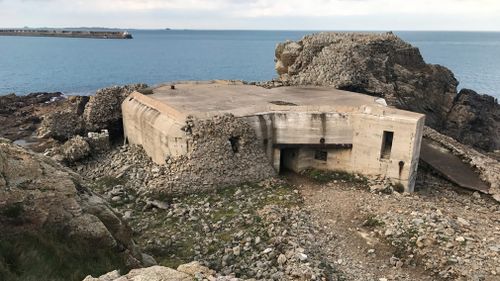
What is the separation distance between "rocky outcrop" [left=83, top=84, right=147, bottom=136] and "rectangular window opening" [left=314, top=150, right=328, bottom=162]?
11807 millimetres

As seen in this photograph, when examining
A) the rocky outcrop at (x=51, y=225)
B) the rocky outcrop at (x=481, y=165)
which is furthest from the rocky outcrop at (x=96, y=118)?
the rocky outcrop at (x=481, y=165)

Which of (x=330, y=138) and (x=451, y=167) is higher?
(x=330, y=138)

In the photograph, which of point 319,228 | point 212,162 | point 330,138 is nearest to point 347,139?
point 330,138

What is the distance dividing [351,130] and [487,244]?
693 cm

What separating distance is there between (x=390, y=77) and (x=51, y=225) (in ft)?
85.9

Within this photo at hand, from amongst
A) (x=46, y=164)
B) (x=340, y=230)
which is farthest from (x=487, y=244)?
(x=46, y=164)

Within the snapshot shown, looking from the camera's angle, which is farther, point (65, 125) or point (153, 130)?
point (65, 125)

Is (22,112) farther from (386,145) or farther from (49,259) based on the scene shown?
(49,259)

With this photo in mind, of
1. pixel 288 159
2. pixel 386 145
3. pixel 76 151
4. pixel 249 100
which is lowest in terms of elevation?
pixel 76 151

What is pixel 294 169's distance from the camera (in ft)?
66.0

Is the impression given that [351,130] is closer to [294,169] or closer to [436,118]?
[294,169]

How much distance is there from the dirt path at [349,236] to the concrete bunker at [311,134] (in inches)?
54.3

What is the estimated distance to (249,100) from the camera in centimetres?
2195

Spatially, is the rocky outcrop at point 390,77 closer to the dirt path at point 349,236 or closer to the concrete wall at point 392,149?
the concrete wall at point 392,149
